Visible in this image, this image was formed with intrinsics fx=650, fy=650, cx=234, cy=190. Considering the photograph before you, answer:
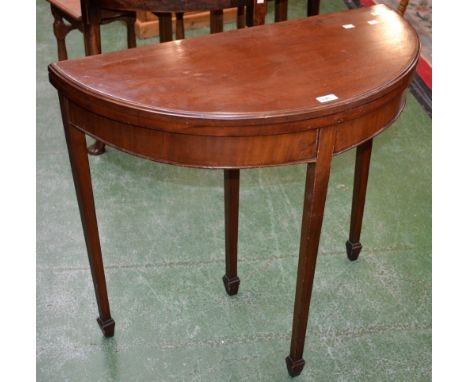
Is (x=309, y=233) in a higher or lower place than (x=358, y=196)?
higher

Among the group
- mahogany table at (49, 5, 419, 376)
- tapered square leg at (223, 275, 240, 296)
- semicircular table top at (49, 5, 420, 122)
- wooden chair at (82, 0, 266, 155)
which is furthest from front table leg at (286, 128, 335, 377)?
wooden chair at (82, 0, 266, 155)

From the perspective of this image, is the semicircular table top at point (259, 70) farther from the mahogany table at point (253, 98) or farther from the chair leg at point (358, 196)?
the chair leg at point (358, 196)

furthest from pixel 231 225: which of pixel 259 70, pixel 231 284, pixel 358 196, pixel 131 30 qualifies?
pixel 131 30

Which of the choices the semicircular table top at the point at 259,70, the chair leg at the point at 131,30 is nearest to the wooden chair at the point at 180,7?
the semicircular table top at the point at 259,70

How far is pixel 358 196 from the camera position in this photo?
6.77 ft

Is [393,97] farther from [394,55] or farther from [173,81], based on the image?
[173,81]

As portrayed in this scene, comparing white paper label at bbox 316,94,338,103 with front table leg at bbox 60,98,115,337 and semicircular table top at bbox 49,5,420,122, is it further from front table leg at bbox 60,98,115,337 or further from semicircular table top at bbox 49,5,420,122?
front table leg at bbox 60,98,115,337

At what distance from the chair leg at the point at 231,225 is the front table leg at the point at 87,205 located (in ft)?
1.26

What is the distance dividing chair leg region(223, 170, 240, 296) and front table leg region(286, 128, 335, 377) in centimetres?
35

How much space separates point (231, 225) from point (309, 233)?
0.47m

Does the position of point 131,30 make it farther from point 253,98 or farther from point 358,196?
point 253,98

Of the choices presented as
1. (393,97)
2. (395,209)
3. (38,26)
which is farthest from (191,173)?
(38,26)

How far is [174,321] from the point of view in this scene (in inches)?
77.8

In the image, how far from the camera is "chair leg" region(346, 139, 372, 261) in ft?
6.45
